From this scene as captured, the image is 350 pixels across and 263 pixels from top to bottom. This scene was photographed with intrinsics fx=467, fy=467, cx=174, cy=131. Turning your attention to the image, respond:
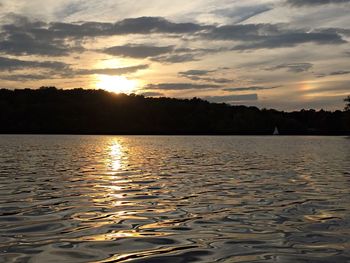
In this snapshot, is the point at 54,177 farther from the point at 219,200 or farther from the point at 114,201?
the point at 219,200

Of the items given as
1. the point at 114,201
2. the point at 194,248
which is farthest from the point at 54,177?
the point at 194,248

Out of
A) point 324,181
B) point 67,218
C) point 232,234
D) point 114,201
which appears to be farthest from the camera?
point 324,181

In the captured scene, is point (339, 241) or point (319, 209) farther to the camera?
point (319, 209)

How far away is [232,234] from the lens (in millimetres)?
13086

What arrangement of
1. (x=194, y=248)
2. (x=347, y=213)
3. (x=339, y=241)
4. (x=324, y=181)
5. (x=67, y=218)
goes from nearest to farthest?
(x=194, y=248), (x=339, y=241), (x=67, y=218), (x=347, y=213), (x=324, y=181)

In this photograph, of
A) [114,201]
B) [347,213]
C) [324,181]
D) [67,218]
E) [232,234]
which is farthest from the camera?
[324,181]

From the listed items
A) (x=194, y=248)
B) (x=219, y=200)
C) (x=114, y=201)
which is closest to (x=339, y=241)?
(x=194, y=248)

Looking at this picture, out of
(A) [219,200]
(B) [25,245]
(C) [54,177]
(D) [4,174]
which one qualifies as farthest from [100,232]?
(D) [4,174]

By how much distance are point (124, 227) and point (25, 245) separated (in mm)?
3212

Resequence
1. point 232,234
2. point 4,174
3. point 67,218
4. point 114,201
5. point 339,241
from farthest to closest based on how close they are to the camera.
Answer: point 4,174
point 114,201
point 67,218
point 232,234
point 339,241

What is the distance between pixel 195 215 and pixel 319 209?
4957 mm

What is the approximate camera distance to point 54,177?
29016 mm

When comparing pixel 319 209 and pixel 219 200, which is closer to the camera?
pixel 319 209

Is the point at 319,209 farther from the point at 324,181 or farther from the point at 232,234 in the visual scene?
the point at 324,181
